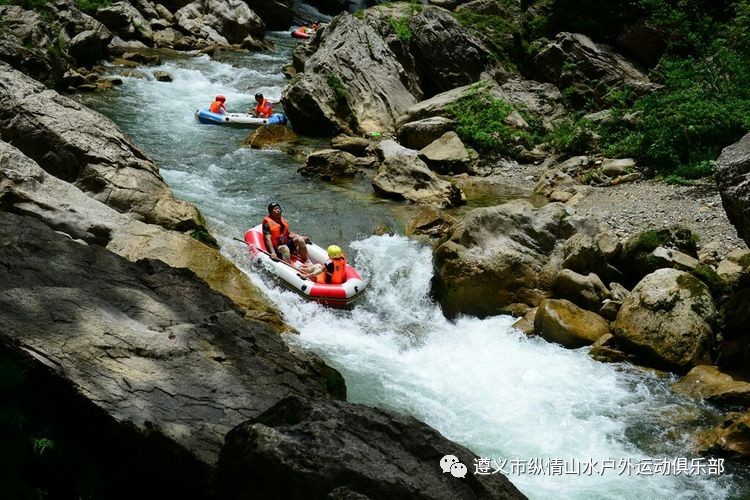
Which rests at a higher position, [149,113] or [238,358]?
[238,358]

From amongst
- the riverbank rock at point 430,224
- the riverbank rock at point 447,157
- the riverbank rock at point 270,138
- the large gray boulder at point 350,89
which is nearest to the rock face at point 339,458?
the riverbank rock at point 430,224

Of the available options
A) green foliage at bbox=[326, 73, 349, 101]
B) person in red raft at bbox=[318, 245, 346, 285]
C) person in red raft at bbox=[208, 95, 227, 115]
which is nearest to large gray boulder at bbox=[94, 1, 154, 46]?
person in red raft at bbox=[208, 95, 227, 115]

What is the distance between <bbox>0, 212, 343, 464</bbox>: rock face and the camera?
4.25 m

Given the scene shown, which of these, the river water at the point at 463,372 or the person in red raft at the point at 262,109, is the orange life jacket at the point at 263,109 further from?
the river water at the point at 463,372

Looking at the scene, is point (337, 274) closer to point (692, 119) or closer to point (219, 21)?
point (692, 119)

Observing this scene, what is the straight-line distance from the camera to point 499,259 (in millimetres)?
10211

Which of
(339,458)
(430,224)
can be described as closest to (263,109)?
(430,224)

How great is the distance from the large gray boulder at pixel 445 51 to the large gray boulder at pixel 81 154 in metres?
11.4

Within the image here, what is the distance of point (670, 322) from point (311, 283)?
506 cm

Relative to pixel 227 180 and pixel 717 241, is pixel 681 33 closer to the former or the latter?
pixel 717 241

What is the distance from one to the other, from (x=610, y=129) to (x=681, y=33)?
4111 mm

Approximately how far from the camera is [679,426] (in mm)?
7500

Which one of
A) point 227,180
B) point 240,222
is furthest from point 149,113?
point 240,222

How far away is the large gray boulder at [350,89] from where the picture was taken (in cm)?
1798
